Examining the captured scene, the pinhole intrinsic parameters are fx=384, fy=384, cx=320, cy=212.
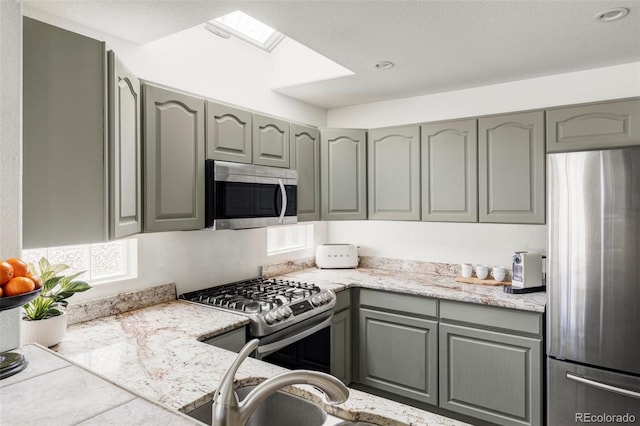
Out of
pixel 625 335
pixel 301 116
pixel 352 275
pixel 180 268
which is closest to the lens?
pixel 625 335

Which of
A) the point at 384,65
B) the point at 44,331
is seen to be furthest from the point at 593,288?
the point at 44,331

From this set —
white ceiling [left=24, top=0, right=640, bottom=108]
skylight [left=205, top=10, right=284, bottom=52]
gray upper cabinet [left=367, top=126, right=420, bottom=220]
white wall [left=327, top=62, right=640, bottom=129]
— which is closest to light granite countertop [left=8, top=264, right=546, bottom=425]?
gray upper cabinet [left=367, top=126, right=420, bottom=220]

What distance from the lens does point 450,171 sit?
2.88 m

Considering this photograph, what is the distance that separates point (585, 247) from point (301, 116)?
7.85 ft

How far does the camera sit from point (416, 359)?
2.71 metres

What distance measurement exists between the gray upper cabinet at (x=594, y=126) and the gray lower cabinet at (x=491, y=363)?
111 centimetres

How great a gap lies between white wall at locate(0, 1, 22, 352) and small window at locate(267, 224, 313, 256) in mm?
1980

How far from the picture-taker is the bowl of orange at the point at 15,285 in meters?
1.13

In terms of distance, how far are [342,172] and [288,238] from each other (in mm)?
794

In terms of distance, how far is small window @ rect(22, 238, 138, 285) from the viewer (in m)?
1.98

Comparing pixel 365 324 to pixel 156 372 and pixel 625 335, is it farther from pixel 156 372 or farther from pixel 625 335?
pixel 156 372

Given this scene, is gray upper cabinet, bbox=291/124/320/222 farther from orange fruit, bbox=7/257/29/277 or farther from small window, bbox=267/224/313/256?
orange fruit, bbox=7/257/29/277

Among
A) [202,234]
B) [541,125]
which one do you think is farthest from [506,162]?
[202,234]

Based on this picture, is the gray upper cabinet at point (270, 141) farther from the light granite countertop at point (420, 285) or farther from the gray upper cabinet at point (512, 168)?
the gray upper cabinet at point (512, 168)
